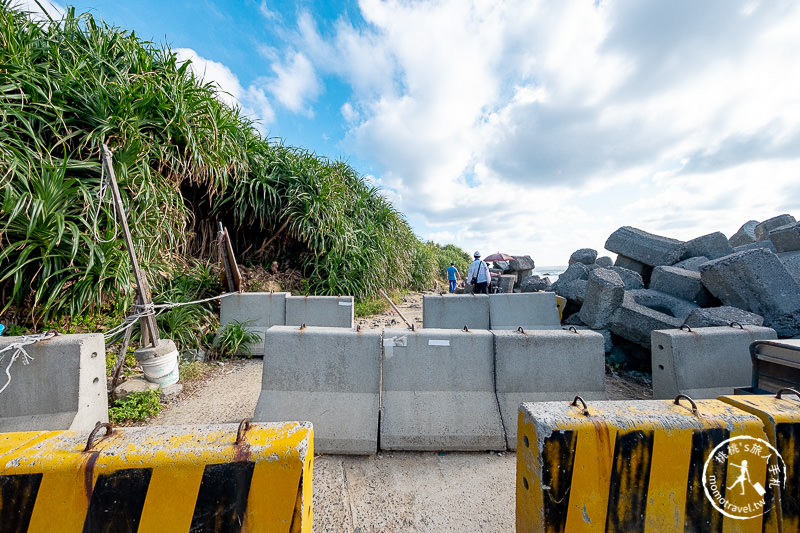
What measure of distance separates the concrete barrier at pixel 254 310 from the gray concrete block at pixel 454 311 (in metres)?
2.58

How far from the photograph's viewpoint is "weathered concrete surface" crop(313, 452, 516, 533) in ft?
6.54

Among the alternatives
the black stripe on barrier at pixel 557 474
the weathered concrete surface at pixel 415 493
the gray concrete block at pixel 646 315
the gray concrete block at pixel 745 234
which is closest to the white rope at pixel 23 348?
the weathered concrete surface at pixel 415 493

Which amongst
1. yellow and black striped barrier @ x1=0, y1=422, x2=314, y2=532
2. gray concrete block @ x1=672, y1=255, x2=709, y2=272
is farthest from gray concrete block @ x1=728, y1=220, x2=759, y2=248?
yellow and black striped barrier @ x1=0, y1=422, x2=314, y2=532

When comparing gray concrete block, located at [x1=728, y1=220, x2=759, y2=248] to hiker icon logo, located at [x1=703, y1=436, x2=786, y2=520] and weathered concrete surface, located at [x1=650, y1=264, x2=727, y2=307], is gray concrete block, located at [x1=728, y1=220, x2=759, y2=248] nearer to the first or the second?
weathered concrete surface, located at [x1=650, y1=264, x2=727, y2=307]

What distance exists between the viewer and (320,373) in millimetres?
2889

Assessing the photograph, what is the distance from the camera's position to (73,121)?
458cm

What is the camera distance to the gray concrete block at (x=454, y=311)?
19.0ft

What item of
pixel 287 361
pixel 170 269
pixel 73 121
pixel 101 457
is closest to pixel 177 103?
pixel 73 121

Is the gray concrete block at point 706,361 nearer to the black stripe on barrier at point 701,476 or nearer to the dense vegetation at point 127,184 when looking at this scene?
the black stripe on barrier at point 701,476

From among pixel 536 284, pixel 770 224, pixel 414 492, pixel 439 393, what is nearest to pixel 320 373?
pixel 439 393

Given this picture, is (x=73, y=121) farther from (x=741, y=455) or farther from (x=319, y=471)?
(x=741, y=455)

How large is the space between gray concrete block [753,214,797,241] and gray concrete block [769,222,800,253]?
2.40m

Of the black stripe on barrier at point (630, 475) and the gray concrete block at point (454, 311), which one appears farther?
the gray concrete block at point (454, 311)

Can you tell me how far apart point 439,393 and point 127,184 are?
17.4ft
